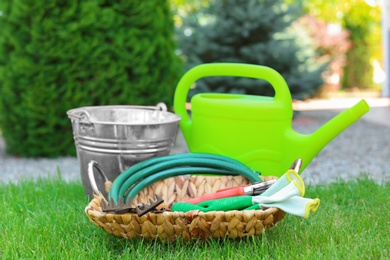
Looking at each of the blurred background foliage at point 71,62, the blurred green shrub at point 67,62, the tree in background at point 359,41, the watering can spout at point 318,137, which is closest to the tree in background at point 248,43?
the blurred background foliage at point 71,62

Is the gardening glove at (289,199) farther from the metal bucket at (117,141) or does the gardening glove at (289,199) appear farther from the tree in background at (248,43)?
the tree in background at (248,43)

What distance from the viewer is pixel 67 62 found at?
13.6 feet

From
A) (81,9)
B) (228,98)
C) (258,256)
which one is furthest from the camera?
(81,9)

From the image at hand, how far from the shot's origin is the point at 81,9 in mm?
4129

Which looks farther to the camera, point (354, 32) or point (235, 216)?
point (354, 32)

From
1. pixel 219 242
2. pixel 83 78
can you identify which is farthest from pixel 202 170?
pixel 83 78

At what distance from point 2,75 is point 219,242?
108 inches

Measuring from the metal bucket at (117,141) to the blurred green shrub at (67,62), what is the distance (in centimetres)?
152

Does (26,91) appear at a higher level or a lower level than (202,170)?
higher

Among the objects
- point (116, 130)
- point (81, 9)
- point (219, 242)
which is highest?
point (81, 9)

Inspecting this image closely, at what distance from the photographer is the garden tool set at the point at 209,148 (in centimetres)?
201

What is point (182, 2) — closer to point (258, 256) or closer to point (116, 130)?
point (116, 130)

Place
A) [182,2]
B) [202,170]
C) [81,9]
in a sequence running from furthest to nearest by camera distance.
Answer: [182,2] < [81,9] < [202,170]

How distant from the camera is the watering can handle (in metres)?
2.68
